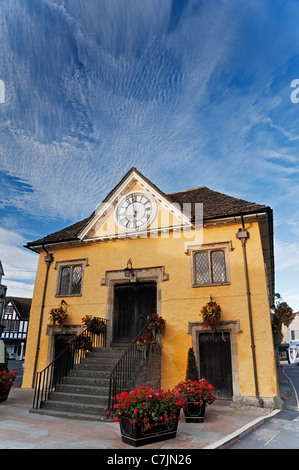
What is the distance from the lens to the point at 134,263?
12.9 meters

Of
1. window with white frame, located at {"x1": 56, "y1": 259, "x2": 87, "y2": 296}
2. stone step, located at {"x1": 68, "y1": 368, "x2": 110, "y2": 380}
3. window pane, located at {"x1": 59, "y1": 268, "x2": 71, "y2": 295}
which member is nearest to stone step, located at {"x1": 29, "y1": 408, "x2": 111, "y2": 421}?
stone step, located at {"x1": 68, "y1": 368, "x2": 110, "y2": 380}

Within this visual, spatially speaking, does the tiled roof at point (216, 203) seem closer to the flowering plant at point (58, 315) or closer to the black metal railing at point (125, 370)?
the black metal railing at point (125, 370)

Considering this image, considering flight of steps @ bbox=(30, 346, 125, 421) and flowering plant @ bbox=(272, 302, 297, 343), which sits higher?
flowering plant @ bbox=(272, 302, 297, 343)

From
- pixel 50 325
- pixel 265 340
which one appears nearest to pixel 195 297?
pixel 265 340

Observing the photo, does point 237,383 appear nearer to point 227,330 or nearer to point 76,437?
point 227,330

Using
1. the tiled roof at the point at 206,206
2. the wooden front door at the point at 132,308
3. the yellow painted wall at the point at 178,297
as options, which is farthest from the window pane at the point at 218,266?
the wooden front door at the point at 132,308

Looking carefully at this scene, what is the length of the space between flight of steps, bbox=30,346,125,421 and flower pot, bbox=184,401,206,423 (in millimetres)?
2035

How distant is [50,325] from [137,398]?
28.2 ft

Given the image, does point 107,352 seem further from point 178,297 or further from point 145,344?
point 178,297

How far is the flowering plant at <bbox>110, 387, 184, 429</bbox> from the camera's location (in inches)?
233

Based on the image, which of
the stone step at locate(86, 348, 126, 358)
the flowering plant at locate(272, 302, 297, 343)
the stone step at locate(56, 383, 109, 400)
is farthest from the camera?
the flowering plant at locate(272, 302, 297, 343)

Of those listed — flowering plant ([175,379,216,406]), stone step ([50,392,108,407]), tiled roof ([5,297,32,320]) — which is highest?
tiled roof ([5,297,32,320])

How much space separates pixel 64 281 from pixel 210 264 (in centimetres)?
669

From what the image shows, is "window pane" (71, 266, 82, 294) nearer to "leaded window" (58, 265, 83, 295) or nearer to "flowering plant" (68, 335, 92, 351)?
"leaded window" (58, 265, 83, 295)
